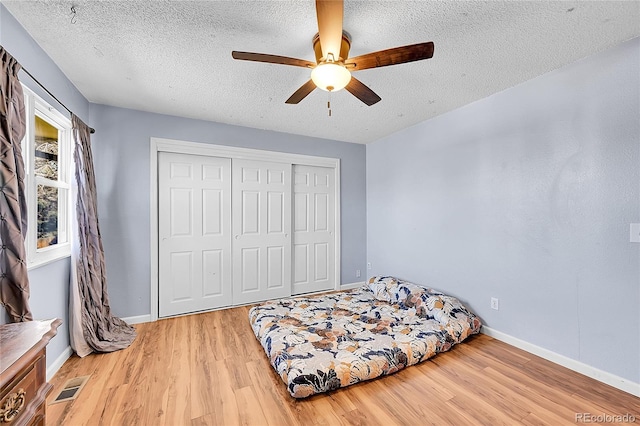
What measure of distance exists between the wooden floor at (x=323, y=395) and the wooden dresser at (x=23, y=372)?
31.8 inches

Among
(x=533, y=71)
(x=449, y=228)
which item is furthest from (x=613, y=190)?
(x=449, y=228)

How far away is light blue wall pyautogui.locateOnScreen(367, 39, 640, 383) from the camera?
6.24ft

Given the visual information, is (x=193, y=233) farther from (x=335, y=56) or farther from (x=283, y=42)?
(x=335, y=56)

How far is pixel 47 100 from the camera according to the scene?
2.00m

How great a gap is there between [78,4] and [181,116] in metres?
1.71

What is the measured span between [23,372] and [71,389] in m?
1.41

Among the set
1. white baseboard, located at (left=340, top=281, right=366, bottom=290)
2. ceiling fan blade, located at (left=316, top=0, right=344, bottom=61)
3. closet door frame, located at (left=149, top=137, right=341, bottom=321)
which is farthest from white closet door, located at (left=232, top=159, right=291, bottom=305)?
→ ceiling fan blade, located at (left=316, top=0, right=344, bottom=61)

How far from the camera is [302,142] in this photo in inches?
157

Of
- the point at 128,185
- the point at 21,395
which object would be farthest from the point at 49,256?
the point at 21,395

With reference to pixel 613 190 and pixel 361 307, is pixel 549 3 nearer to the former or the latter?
pixel 613 190

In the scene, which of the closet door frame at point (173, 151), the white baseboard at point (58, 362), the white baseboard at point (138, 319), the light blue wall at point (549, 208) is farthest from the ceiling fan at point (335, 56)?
the white baseboard at point (138, 319)

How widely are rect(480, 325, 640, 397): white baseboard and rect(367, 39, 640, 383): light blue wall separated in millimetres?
41

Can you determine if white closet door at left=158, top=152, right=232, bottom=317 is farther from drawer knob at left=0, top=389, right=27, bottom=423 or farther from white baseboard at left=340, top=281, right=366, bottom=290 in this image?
drawer knob at left=0, top=389, right=27, bottom=423

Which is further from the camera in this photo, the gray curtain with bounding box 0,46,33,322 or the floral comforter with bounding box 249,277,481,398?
the floral comforter with bounding box 249,277,481,398
